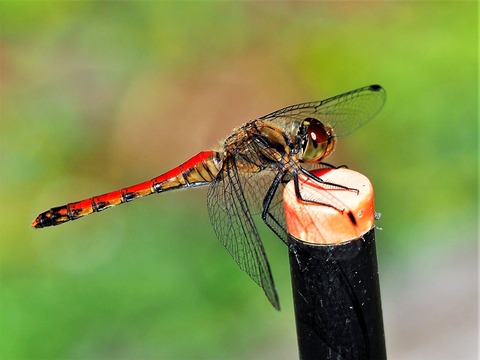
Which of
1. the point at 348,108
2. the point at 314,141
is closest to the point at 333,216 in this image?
the point at 314,141

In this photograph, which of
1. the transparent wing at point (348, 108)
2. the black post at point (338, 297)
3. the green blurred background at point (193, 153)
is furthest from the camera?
the green blurred background at point (193, 153)

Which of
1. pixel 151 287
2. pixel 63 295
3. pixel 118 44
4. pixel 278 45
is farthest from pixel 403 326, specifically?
pixel 118 44

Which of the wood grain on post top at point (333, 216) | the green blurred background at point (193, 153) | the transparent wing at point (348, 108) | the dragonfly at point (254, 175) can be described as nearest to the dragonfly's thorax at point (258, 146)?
the dragonfly at point (254, 175)

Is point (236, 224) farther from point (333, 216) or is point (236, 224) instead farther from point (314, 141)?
point (333, 216)

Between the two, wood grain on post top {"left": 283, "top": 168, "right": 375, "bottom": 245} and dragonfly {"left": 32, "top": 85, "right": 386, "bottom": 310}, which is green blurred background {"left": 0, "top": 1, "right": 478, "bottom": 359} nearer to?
dragonfly {"left": 32, "top": 85, "right": 386, "bottom": 310}

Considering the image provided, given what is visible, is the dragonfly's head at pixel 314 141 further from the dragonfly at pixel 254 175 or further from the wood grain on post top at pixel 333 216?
the wood grain on post top at pixel 333 216

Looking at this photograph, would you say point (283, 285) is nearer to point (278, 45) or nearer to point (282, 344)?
point (282, 344)
